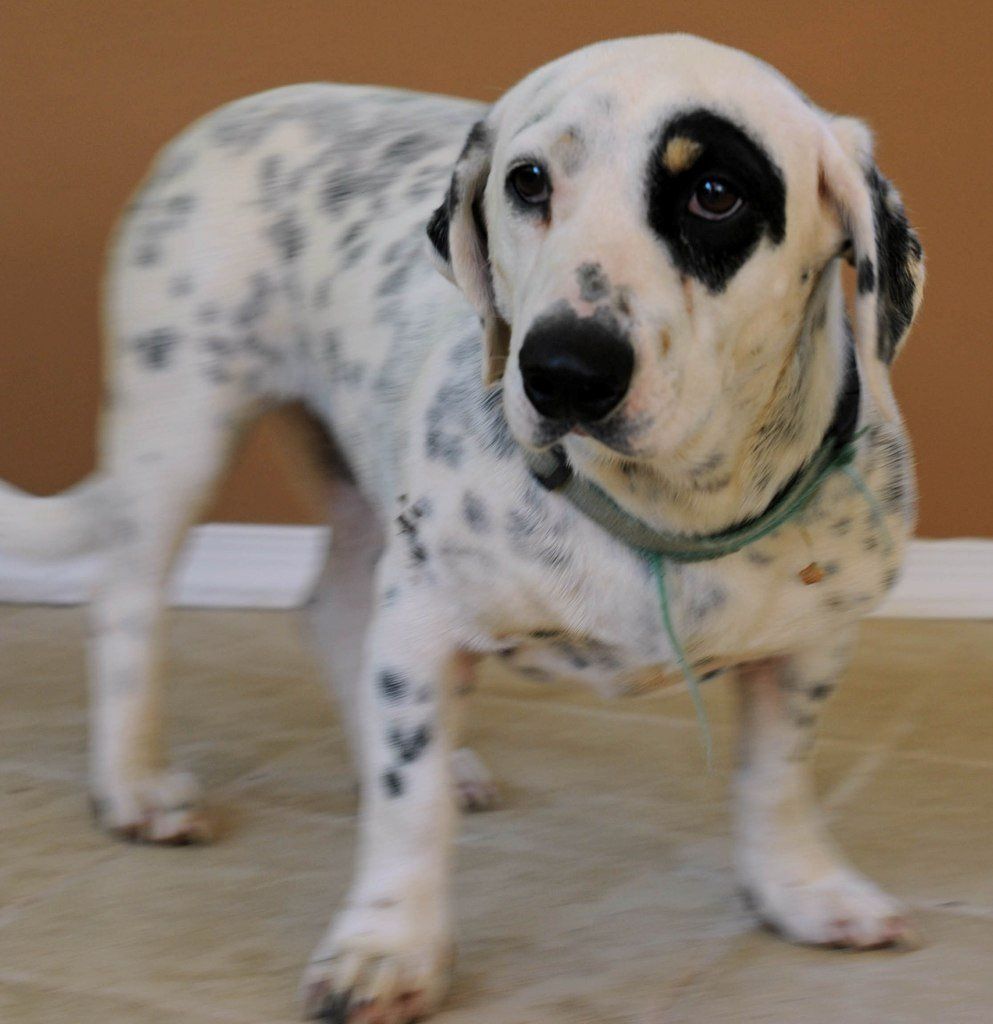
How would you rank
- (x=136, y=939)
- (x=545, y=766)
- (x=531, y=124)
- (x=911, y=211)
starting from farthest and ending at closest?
(x=911, y=211) < (x=545, y=766) < (x=136, y=939) < (x=531, y=124)

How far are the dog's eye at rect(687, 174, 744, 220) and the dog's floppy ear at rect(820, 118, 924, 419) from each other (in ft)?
0.38

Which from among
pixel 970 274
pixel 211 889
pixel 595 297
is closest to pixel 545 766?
pixel 211 889

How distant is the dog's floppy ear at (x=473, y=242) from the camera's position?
4.95ft

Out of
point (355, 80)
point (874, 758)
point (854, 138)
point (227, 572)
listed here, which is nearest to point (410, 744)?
point (854, 138)

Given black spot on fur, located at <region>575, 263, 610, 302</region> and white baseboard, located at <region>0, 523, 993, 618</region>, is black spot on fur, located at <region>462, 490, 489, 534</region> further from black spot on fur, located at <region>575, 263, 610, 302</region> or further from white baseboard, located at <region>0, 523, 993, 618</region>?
white baseboard, located at <region>0, 523, 993, 618</region>

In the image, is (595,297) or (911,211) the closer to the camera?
(595,297)

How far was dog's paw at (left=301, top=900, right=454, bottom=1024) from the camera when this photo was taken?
1476 millimetres

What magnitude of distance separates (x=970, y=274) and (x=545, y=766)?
140 cm

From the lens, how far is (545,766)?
7.55 ft

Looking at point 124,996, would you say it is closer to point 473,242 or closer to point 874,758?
point 473,242

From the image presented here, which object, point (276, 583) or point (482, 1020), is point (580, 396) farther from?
point (276, 583)

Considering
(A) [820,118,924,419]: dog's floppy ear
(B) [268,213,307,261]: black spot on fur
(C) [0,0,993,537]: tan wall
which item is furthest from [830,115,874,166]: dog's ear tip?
(C) [0,0,993,537]: tan wall

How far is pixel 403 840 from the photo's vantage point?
1517 millimetres

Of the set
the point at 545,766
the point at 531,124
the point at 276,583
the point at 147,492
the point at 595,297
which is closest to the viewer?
the point at 595,297
